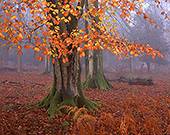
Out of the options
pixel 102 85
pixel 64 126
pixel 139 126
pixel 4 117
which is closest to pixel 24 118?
pixel 4 117

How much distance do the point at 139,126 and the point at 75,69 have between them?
3.52 meters

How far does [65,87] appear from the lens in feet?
34.4

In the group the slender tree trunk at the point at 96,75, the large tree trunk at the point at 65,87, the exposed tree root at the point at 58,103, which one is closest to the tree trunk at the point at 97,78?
the slender tree trunk at the point at 96,75

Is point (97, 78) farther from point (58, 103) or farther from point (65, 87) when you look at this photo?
point (58, 103)

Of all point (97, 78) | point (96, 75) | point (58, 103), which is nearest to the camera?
point (58, 103)

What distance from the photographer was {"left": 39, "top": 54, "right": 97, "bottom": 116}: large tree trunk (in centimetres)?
1038

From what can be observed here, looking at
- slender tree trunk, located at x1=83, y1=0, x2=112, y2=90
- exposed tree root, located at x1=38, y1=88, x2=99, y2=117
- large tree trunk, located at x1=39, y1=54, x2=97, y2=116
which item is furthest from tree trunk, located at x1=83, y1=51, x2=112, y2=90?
large tree trunk, located at x1=39, y1=54, x2=97, y2=116

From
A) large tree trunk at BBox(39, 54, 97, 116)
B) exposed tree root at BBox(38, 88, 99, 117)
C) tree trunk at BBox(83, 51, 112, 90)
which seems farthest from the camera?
tree trunk at BBox(83, 51, 112, 90)

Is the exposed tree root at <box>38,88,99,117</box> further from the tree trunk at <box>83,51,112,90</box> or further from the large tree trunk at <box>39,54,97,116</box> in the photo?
the tree trunk at <box>83,51,112,90</box>

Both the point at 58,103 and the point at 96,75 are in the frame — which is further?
the point at 96,75

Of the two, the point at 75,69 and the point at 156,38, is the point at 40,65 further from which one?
the point at 75,69

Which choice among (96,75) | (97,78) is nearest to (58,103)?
(97,78)

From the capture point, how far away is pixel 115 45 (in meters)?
8.46

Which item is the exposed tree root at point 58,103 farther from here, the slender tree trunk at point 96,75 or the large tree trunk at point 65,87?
the slender tree trunk at point 96,75
